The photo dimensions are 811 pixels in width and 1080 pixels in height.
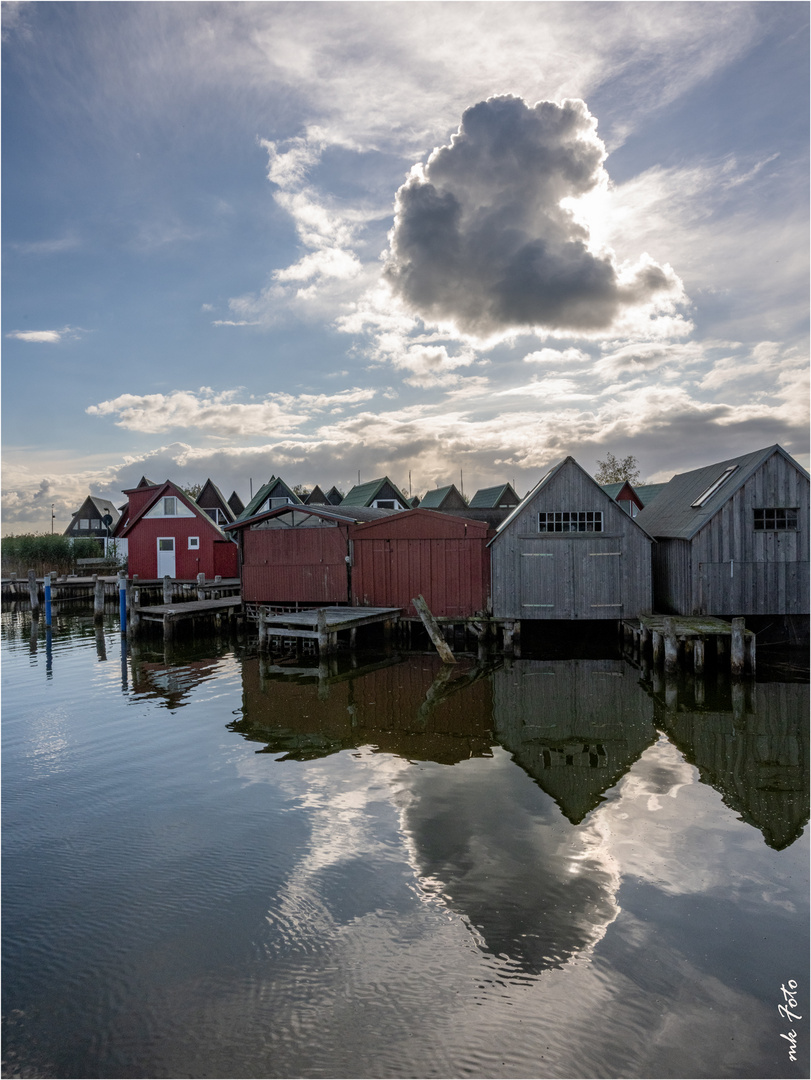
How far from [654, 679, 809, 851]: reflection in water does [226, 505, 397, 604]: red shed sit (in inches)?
563

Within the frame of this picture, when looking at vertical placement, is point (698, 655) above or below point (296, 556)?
below

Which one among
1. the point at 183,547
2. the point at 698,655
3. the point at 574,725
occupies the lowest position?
the point at 574,725

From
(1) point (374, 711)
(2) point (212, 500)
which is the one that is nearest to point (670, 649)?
(1) point (374, 711)

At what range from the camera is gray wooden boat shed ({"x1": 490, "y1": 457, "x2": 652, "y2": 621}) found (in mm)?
23547

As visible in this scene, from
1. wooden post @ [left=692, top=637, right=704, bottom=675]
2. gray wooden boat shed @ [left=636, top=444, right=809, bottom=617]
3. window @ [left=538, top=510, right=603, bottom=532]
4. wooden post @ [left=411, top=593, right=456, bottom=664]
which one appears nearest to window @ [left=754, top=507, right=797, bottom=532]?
gray wooden boat shed @ [left=636, top=444, right=809, bottom=617]

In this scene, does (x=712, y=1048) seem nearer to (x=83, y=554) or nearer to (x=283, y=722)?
(x=283, y=722)

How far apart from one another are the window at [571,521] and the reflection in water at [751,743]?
689 cm

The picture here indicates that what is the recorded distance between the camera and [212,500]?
5475 centimetres

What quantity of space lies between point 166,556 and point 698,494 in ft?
104

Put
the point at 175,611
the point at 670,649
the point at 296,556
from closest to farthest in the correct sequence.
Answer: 1. the point at 670,649
2. the point at 296,556
3. the point at 175,611

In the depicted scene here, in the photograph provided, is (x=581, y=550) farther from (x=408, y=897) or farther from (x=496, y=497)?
(x=496, y=497)

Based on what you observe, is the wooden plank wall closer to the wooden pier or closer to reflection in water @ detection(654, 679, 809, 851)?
the wooden pier

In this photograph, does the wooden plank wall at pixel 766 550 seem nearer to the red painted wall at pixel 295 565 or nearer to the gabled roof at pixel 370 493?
the red painted wall at pixel 295 565

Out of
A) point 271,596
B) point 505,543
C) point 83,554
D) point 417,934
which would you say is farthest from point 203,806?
point 83,554
